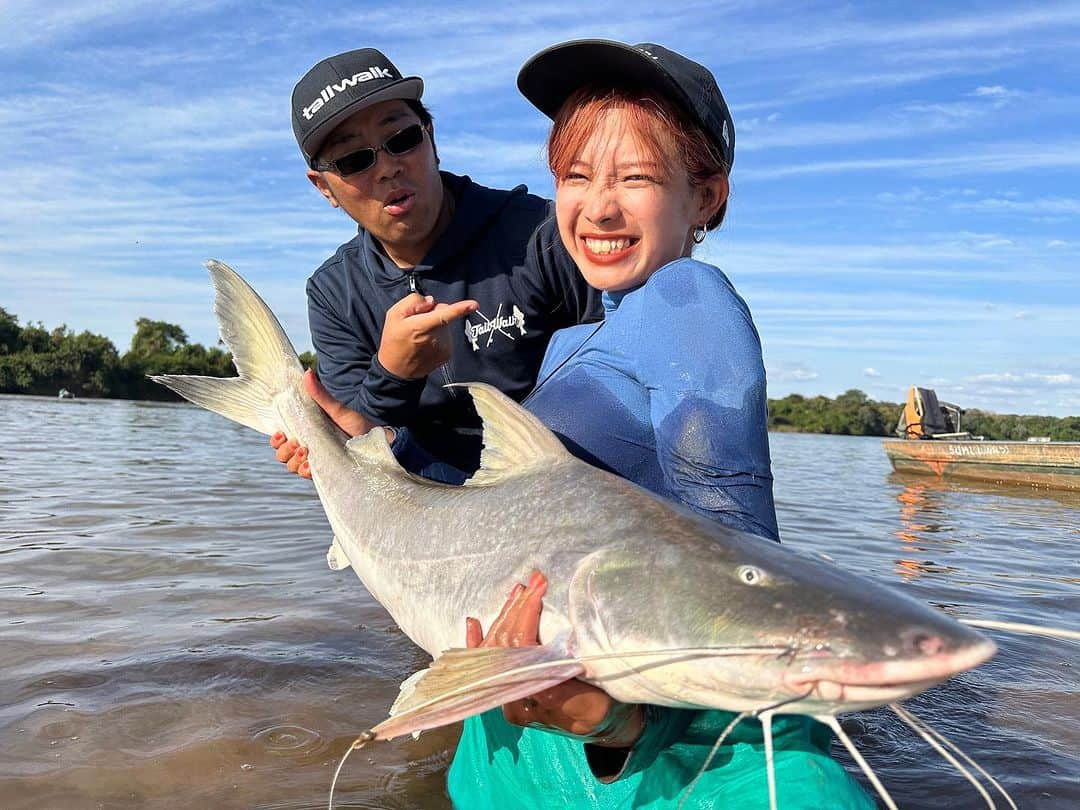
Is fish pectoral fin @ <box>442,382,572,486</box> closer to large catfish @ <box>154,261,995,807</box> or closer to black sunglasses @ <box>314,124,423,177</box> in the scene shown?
large catfish @ <box>154,261,995,807</box>

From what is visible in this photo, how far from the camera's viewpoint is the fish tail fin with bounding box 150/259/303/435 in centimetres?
347

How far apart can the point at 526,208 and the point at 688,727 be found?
8.65 ft

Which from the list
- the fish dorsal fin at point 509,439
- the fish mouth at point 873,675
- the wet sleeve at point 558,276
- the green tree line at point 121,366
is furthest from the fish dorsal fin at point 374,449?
the green tree line at point 121,366

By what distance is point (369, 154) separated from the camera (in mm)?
3605

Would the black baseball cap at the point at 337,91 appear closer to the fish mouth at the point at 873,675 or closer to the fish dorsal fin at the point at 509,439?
the fish dorsal fin at the point at 509,439

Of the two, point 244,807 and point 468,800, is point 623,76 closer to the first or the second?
point 468,800

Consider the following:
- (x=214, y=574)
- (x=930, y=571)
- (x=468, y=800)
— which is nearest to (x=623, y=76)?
(x=468, y=800)

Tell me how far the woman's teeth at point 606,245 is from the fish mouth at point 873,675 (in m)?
1.49

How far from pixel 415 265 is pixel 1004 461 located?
16788 mm

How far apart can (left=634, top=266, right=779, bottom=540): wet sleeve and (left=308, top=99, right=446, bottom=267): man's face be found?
1.85 metres

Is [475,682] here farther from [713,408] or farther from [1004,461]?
[1004,461]

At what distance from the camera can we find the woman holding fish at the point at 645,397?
1.89 metres

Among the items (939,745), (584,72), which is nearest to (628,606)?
(939,745)

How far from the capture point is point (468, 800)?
266 centimetres
